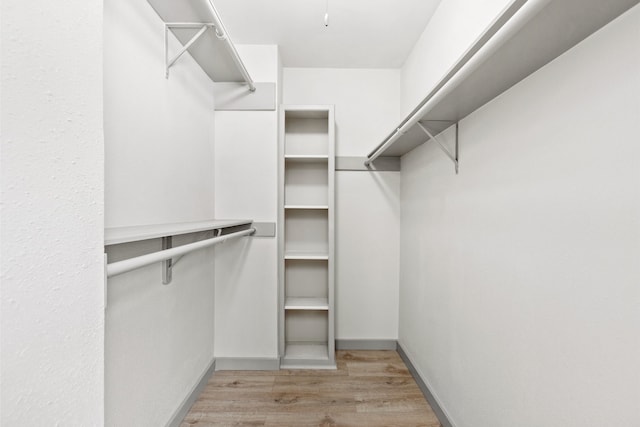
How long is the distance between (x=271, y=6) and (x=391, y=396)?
7.95 feet

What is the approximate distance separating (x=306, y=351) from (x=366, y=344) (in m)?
0.50

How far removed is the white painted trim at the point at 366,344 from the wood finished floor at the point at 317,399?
0.20 meters

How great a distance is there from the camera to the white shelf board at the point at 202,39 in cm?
131

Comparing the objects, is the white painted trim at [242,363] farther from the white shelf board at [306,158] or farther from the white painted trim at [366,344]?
the white shelf board at [306,158]

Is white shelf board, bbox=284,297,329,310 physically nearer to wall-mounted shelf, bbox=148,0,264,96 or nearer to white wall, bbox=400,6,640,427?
white wall, bbox=400,6,640,427

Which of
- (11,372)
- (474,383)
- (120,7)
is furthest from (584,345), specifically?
(120,7)

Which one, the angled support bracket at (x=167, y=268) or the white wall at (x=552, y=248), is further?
the angled support bracket at (x=167, y=268)

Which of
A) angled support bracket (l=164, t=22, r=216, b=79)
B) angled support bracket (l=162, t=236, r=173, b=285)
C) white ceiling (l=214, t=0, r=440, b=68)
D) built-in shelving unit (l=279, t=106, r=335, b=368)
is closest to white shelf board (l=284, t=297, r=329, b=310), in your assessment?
built-in shelving unit (l=279, t=106, r=335, b=368)

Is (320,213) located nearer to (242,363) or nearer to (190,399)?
(242,363)

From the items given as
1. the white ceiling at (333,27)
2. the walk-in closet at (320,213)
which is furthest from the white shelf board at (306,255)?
the white ceiling at (333,27)

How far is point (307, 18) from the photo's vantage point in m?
1.85

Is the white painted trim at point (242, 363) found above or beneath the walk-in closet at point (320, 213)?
beneath

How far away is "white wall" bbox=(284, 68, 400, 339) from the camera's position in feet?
7.94

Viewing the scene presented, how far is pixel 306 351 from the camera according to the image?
2279 mm
